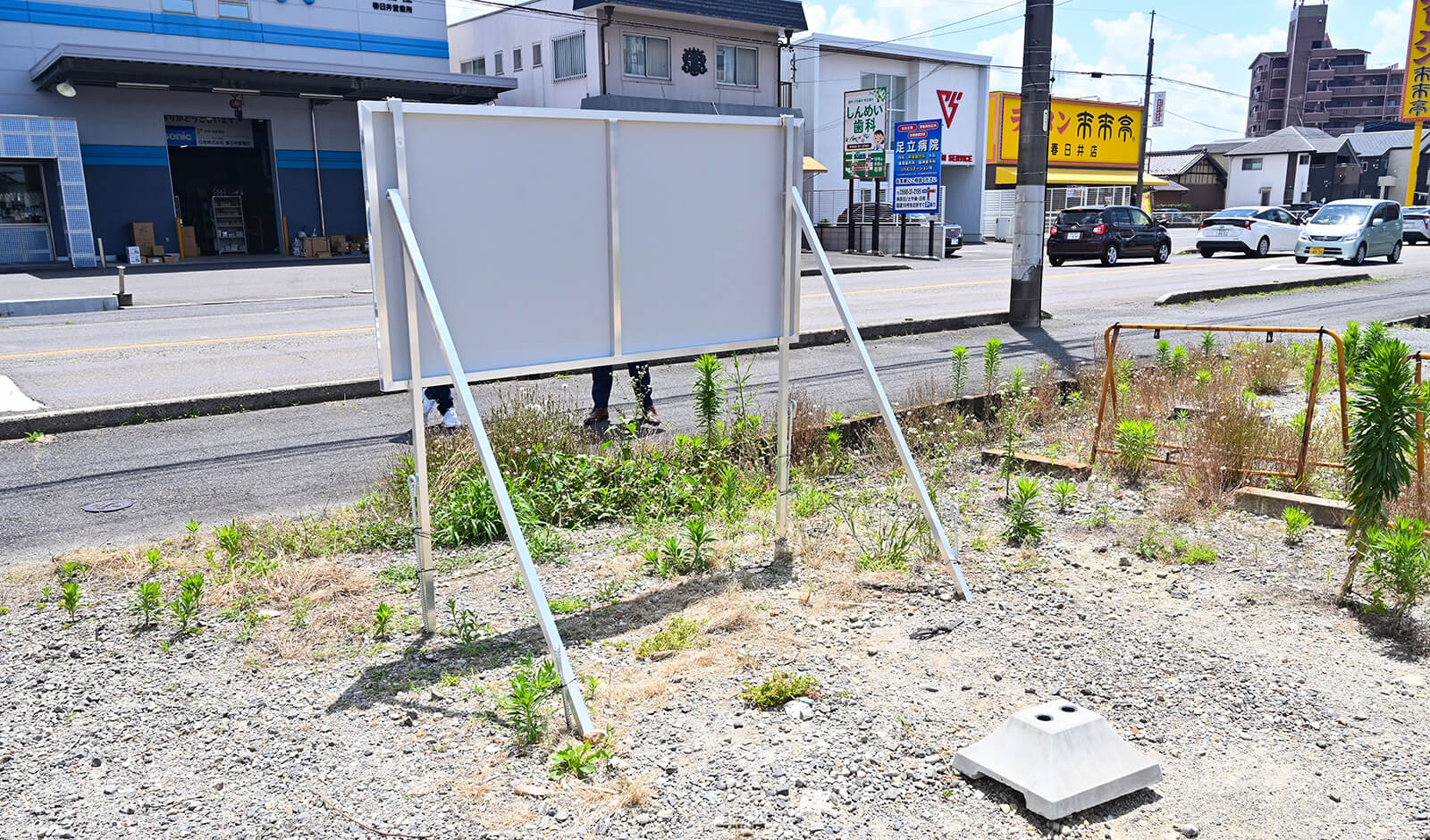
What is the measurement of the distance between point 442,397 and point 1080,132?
52086 mm

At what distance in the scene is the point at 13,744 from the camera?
3604 millimetres

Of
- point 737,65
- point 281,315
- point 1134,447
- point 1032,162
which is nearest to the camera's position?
point 1134,447

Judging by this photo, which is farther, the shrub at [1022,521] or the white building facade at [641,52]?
the white building facade at [641,52]

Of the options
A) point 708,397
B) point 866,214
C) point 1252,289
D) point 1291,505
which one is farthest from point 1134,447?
point 866,214

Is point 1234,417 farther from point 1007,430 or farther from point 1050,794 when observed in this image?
point 1050,794

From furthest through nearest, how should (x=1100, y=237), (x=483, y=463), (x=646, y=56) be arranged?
1. (x=646, y=56)
2. (x=1100, y=237)
3. (x=483, y=463)

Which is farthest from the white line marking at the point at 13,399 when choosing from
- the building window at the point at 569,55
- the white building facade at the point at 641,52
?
the building window at the point at 569,55

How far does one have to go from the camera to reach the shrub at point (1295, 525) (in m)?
5.62

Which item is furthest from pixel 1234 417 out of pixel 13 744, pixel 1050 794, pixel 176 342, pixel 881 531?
pixel 176 342

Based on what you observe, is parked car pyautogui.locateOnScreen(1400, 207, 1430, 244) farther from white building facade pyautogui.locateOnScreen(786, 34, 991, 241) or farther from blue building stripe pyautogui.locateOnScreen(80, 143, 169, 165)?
blue building stripe pyautogui.locateOnScreen(80, 143, 169, 165)

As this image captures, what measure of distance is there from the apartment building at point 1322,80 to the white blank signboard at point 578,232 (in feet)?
484

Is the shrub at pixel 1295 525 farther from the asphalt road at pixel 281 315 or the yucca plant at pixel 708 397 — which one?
the asphalt road at pixel 281 315

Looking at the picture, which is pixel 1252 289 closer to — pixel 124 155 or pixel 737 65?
pixel 737 65

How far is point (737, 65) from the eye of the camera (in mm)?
38125
